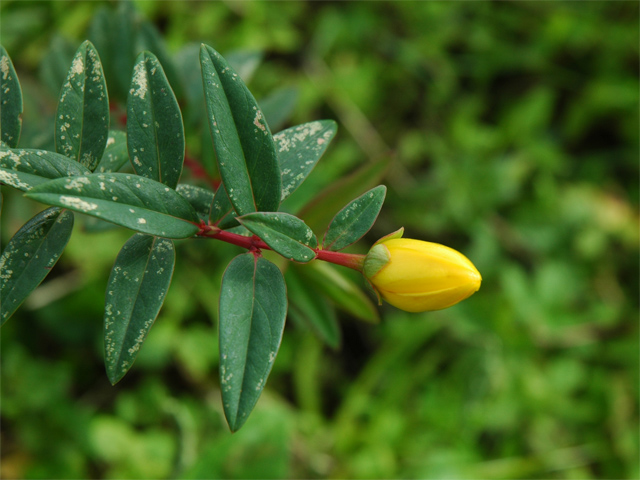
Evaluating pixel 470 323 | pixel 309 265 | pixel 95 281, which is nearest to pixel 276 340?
pixel 309 265

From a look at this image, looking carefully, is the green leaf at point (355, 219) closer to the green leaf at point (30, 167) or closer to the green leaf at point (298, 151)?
the green leaf at point (298, 151)

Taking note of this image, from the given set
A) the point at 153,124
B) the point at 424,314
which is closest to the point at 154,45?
the point at 153,124

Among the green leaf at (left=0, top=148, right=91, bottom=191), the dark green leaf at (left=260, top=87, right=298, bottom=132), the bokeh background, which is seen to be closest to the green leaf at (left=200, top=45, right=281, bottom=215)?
the green leaf at (left=0, top=148, right=91, bottom=191)

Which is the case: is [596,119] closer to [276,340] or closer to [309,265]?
[309,265]

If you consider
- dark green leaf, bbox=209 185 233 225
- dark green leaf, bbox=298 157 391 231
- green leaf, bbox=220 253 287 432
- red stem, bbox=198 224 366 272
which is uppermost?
dark green leaf, bbox=209 185 233 225

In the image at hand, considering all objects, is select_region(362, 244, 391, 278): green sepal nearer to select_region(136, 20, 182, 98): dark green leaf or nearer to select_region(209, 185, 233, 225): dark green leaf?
select_region(209, 185, 233, 225): dark green leaf
